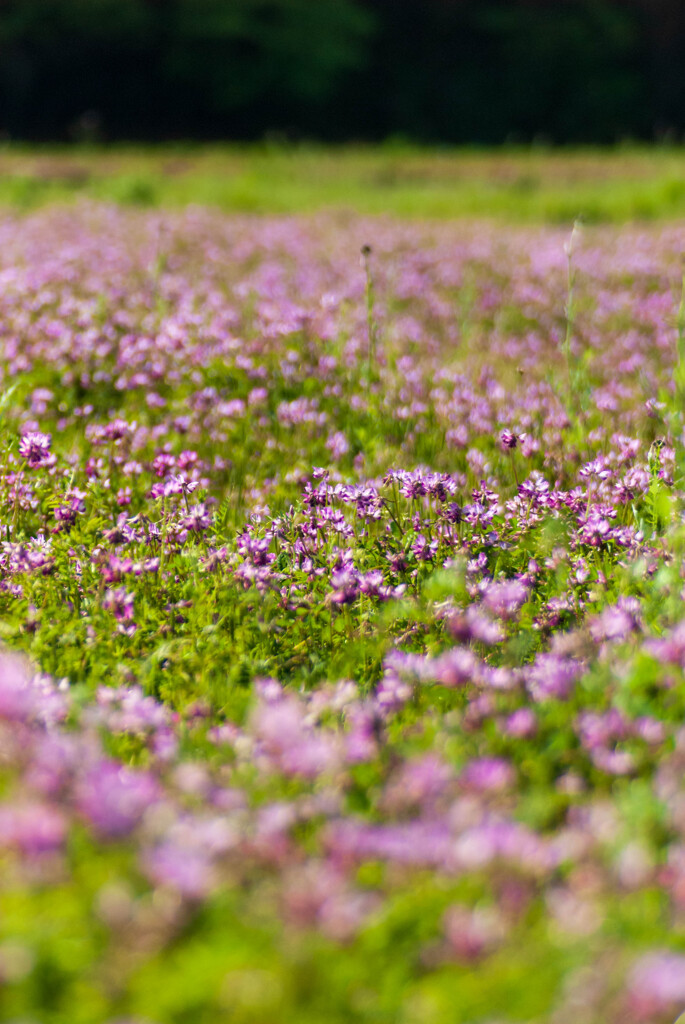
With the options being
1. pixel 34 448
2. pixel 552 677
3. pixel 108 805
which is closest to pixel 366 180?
pixel 34 448

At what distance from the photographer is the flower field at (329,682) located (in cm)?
138

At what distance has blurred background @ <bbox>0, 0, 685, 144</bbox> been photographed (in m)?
35.4

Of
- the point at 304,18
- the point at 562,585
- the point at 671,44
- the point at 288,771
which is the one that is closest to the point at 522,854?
the point at 288,771

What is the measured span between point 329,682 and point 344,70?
4348 cm

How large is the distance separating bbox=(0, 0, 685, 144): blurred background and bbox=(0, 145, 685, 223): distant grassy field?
830 cm

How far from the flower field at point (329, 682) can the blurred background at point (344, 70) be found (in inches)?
1185

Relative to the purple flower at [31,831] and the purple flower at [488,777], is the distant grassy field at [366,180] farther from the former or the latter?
the purple flower at [31,831]

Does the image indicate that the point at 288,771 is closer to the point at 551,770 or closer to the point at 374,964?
the point at 374,964

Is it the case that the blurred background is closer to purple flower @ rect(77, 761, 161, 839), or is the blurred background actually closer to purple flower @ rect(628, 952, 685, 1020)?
purple flower @ rect(77, 761, 161, 839)

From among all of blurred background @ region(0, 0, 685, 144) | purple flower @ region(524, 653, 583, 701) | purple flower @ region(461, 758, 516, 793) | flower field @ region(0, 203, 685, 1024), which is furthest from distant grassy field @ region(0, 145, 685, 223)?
purple flower @ region(461, 758, 516, 793)

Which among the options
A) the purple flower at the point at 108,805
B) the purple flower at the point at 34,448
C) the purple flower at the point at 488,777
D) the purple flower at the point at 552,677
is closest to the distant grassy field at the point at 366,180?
the purple flower at the point at 34,448

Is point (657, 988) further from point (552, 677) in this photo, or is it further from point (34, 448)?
point (34, 448)

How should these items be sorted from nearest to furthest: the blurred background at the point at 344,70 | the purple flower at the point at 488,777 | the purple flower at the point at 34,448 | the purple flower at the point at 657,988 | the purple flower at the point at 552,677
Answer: the purple flower at the point at 657,988
the purple flower at the point at 488,777
the purple flower at the point at 552,677
the purple flower at the point at 34,448
the blurred background at the point at 344,70

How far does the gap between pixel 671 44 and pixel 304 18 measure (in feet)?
64.5
